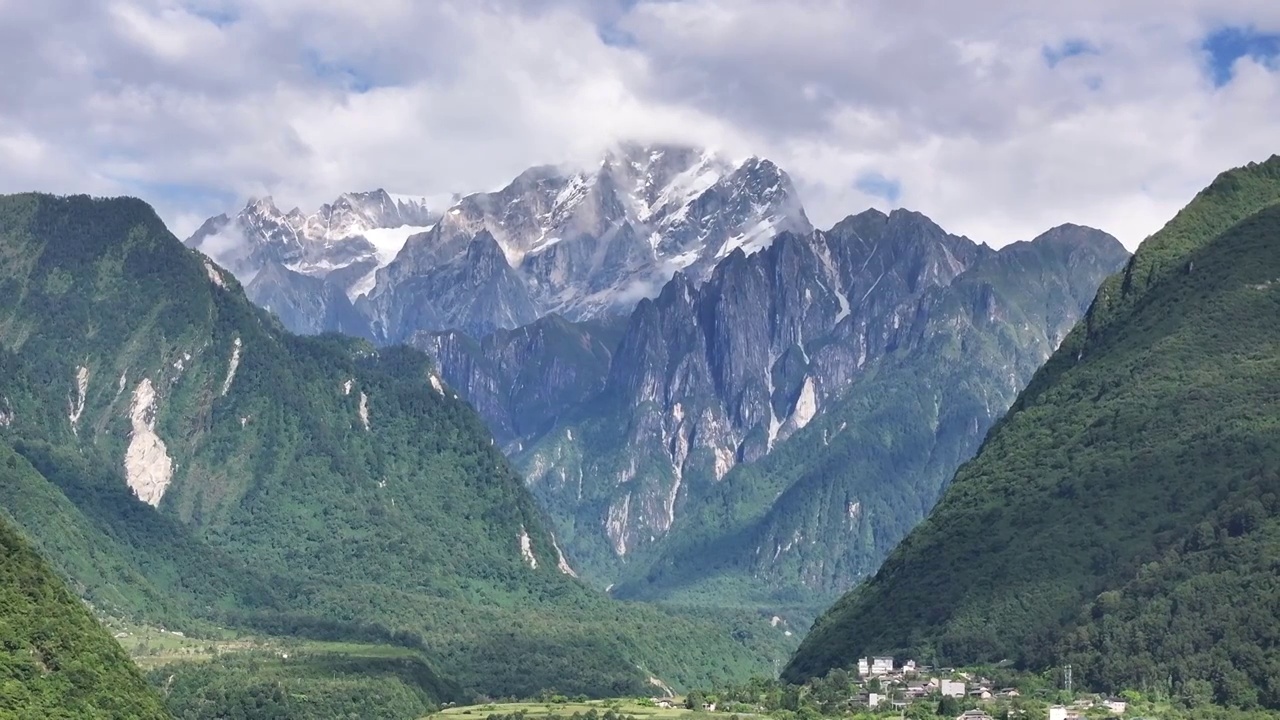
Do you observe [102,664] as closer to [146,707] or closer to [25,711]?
[146,707]

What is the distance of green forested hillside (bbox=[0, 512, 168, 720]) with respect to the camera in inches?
7259

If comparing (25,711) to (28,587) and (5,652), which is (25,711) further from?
(28,587)

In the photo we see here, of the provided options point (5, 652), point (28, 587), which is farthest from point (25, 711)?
point (28, 587)

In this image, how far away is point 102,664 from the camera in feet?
649

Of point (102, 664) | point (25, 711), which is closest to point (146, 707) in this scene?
point (102, 664)

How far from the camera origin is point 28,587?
199 metres

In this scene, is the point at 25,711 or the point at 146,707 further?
the point at 146,707

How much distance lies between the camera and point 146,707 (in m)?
198

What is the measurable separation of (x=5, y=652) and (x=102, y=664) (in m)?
11.7

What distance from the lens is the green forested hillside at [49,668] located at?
18438cm

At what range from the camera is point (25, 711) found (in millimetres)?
180375

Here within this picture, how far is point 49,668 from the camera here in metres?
191

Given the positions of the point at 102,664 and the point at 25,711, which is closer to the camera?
the point at 25,711

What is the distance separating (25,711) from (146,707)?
18.4 meters
